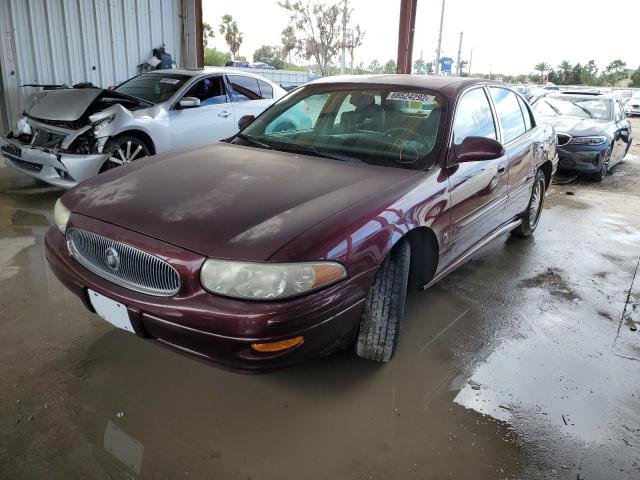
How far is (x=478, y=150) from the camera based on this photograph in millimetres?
2756

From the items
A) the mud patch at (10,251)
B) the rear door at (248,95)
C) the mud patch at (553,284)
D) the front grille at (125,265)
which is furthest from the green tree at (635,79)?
the front grille at (125,265)

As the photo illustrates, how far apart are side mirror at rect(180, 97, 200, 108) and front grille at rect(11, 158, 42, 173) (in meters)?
1.65

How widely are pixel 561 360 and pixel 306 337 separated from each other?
5.41 ft

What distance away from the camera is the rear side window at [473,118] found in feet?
9.85

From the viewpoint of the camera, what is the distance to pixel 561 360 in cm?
279

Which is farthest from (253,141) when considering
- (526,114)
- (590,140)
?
(590,140)

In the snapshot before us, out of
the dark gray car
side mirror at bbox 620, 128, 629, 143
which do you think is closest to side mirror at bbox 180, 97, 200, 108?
the dark gray car

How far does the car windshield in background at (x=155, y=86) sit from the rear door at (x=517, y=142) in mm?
3869

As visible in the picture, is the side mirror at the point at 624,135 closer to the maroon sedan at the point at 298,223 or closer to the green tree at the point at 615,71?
the maroon sedan at the point at 298,223

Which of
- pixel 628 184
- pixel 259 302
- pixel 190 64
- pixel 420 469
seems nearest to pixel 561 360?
pixel 420 469

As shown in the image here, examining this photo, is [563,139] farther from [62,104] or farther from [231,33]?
[231,33]

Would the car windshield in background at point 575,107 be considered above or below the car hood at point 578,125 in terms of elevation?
above

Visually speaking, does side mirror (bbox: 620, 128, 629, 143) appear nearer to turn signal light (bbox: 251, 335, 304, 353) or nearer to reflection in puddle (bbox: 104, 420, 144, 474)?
turn signal light (bbox: 251, 335, 304, 353)

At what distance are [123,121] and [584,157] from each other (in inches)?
258
